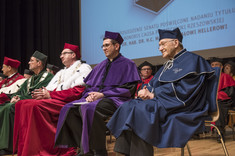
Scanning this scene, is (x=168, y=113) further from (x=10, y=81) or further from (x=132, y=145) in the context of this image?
(x=10, y=81)

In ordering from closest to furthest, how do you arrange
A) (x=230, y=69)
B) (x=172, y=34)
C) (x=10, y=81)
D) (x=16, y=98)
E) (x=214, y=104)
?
(x=214, y=104) → (x=172, y=34) → (x=16, y=98) → (x=230, y=69) → (x=10, y=81)

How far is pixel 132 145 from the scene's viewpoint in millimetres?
2207

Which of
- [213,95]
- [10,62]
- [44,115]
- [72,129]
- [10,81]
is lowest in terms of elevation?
[72,129]

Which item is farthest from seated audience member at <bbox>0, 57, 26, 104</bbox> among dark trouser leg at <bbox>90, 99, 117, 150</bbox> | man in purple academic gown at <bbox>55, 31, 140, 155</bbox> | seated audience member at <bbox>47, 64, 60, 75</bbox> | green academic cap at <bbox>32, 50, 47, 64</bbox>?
dark trouser leg at <bbox>90, 99, 117, 150</bbox>

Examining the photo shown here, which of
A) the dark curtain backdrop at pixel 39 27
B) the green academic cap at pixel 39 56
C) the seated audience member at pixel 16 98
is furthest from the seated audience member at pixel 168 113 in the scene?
the dark curtain backdrop at pixel 39 27

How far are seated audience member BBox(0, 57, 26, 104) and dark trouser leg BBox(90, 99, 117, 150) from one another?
8.12ft

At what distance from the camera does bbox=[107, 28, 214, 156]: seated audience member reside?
7.07ft

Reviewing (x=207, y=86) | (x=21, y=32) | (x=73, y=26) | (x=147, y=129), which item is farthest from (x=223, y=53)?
(x=21, y=32)

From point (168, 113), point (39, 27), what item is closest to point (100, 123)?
point (168, 113)

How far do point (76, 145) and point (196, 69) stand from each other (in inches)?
69.2

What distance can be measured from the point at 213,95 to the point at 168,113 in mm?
424

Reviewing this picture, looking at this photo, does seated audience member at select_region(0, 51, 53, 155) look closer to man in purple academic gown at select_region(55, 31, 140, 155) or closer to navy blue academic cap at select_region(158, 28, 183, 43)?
man in purple academic gown at select_region(55, 31, 140, 155)

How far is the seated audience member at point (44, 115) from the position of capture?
342cm

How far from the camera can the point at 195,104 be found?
2312mm
